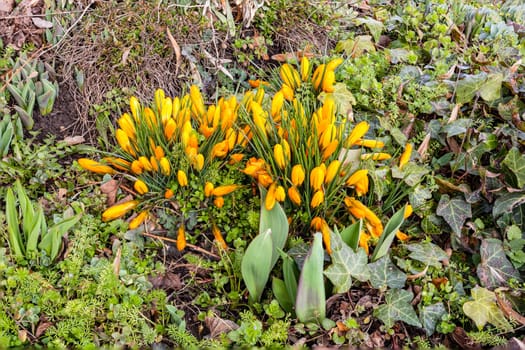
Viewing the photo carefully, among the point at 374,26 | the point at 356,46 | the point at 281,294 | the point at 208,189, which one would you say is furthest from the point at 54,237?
the point at 374,26

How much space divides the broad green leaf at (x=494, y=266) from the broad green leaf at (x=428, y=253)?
0.16 m

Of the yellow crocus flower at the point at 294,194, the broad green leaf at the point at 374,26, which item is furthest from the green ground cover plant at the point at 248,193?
the broad green leaf at the point at 374,26

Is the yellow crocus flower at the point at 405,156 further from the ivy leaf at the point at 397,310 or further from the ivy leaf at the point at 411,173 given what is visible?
the ivy leaf at the point at 397,310

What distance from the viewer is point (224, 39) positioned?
125 inches

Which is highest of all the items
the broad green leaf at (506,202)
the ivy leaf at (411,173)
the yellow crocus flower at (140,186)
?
the yellow crocus flower at (140,186)

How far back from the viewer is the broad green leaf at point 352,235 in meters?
2.05

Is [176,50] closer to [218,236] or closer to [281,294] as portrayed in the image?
[218,236]

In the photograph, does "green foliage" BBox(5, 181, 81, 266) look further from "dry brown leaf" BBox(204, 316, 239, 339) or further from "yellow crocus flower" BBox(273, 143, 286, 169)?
"yellow crocus flower" BBox(273, 143, 286, 169)

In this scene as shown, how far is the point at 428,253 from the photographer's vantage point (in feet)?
7.35

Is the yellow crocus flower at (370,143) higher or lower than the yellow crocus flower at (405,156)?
higher

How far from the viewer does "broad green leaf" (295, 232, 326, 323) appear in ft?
6.02

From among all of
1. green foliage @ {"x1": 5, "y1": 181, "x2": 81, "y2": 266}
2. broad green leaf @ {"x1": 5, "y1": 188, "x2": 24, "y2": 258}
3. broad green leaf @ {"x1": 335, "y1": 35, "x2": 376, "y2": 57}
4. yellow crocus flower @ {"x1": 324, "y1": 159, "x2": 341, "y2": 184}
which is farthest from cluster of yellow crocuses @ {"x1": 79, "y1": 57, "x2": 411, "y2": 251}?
broad green leaf @ {"x1": 335, "y1": 35, "x2": 376, "y2": 57}

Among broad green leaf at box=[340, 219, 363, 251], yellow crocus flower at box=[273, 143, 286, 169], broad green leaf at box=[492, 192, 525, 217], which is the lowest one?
broad green leaf at box=[492, 192, 525, 217]

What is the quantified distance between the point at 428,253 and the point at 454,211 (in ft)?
0.95
